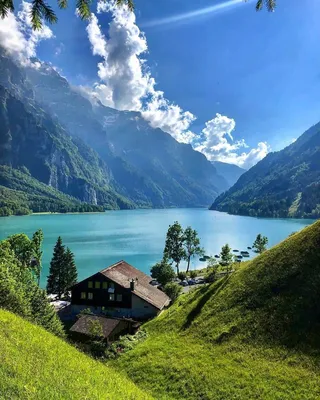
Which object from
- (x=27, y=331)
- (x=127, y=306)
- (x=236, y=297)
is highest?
(x=27, y=331)

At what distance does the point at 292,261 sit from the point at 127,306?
28575mm

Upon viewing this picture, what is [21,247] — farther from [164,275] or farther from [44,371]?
[44,371]

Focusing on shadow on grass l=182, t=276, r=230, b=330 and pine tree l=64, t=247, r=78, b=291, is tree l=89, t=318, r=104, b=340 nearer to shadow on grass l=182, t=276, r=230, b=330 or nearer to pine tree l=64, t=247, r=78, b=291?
shadow on grass l=182, t=276, r=230, b=330

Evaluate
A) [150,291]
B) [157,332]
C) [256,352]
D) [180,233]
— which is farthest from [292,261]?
[180,233]

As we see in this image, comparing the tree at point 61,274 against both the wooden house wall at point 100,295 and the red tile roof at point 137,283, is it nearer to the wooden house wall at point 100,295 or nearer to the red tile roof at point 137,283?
the red tile roof at point 137,283

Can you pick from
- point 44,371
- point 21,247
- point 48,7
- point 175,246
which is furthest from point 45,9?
point 175,246

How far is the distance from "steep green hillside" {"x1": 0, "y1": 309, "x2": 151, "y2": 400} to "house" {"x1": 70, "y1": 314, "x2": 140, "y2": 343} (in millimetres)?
20540

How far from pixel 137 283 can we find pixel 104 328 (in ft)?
57.9

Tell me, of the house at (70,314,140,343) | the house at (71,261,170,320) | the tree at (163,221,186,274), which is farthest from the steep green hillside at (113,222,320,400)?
the tree at (163,221,186,274)

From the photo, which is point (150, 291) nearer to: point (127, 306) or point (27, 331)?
point (127, 306)

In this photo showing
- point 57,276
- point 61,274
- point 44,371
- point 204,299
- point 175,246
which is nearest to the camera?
point 44,371

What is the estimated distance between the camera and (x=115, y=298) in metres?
56.7

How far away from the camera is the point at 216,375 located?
29203 millimetres

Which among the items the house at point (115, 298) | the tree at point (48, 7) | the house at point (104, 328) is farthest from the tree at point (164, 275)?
the tree at point (48, 7)
